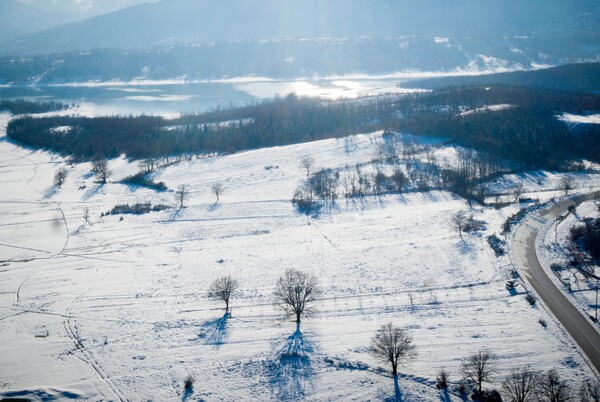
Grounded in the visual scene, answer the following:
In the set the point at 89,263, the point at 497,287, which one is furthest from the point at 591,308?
the point at 89,263

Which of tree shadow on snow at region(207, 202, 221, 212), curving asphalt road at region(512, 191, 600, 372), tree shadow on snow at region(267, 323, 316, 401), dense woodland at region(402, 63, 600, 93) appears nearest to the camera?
tree shadow on snow at region(267, 323, 316, 401)

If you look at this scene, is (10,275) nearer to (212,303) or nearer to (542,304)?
(212,303)

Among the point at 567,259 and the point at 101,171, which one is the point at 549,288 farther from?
the point at 101,171

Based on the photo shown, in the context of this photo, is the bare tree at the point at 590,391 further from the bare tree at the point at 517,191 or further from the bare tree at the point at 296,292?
the bare tree at the point at 517,191

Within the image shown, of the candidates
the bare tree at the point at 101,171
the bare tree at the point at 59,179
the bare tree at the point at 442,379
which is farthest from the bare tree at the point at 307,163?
the bare tree at the point at 442,379

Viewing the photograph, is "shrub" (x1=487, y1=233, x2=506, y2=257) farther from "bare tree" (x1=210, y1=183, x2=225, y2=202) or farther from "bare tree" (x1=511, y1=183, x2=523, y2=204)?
"bare tree" (x1=210, y1=183, x2=225, y2=202)

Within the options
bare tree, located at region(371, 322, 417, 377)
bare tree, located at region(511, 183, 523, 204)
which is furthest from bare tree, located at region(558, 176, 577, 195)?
bare tree, located at region(371, 322, 417, 377)
